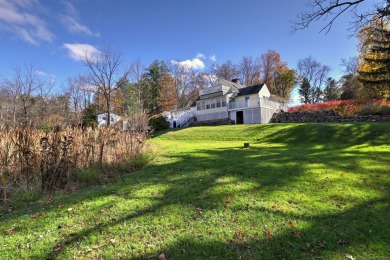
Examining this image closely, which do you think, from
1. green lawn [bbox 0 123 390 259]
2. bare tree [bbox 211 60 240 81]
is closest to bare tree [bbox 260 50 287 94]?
bare tree [bbox 211 60 240 81]

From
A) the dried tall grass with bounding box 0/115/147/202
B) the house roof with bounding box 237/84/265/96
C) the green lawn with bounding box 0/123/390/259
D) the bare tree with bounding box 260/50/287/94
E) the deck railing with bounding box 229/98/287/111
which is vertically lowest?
the green lawn with bounding box 0/123/390/259

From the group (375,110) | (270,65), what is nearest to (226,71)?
(270,65)

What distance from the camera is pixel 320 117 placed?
2241 centimetres

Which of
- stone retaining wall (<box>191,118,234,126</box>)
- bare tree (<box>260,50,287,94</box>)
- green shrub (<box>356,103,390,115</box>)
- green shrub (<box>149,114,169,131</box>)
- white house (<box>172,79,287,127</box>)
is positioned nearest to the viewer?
green shrub (<box>356,103,390,115</box>)

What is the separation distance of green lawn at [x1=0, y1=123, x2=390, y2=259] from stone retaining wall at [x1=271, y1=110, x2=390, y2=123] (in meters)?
14.7

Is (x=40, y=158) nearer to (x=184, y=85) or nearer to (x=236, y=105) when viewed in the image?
(x=236, y=105)

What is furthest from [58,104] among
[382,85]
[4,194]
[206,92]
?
[382,85]

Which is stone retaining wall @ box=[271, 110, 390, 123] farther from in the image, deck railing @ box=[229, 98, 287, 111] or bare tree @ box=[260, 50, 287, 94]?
bare tree @ box=[260, 50, 287, 94]

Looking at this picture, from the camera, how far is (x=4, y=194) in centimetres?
448

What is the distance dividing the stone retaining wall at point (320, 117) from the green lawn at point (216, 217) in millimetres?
14742

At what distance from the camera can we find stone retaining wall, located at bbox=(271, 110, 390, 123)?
17894 millimetres

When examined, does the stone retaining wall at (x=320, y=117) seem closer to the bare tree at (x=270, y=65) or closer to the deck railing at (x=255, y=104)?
the deck railing at (x=255, y=104)

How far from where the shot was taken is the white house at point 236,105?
2548cm

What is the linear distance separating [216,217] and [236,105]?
Answer: 2459 cm
